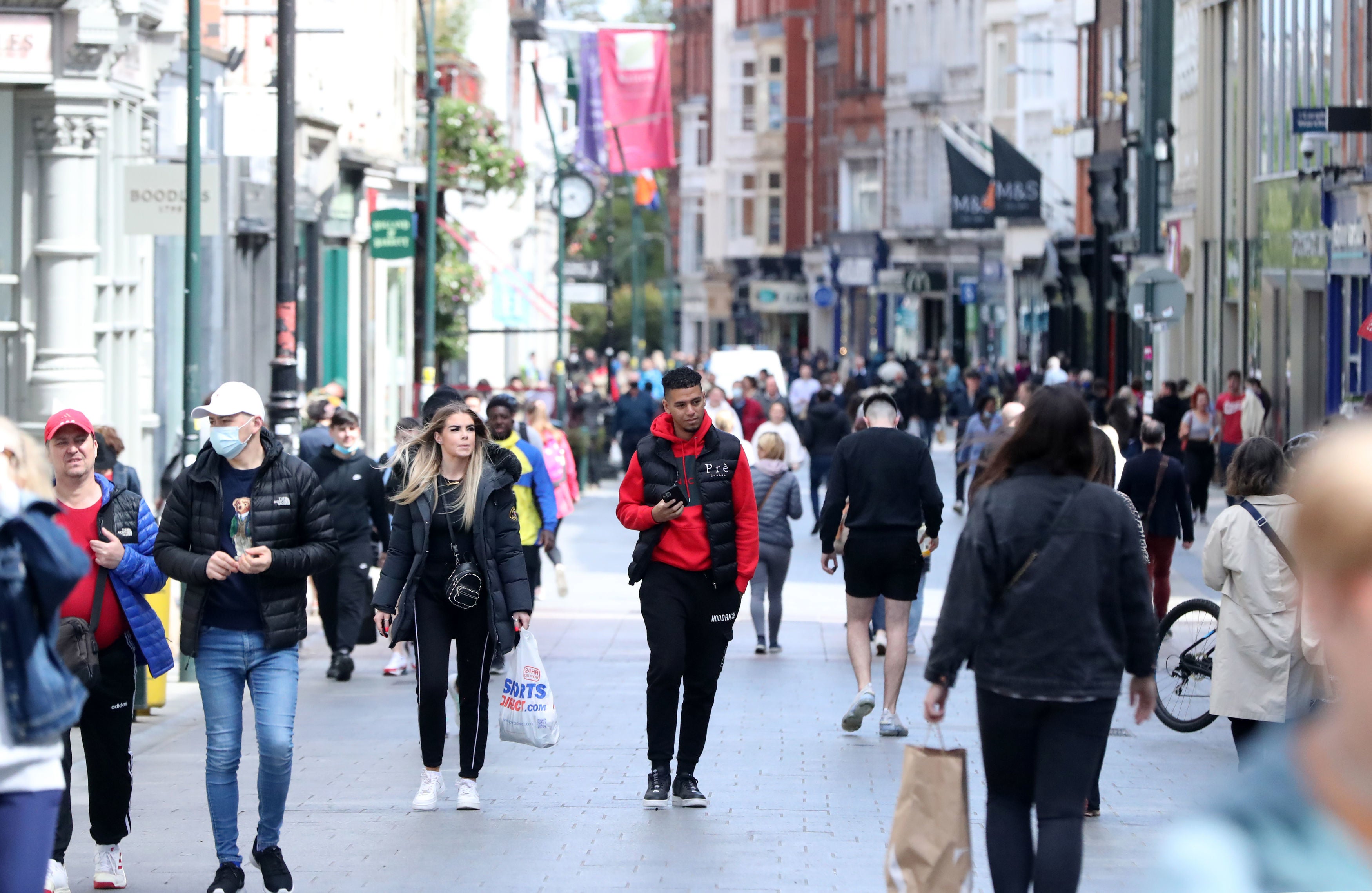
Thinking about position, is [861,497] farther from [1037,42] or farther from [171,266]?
[1037,42]

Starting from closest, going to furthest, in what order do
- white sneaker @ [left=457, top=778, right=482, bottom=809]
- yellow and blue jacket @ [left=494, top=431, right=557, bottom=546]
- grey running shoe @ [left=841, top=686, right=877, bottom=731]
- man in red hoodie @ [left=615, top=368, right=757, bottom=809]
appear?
1. white sneaker @ [left=457, top=778, right=482, bottom=809]
2. man in red hoodie @ [left=615, top=368, right=757, bottom=809]
3. grey running shoe @ [left=841, top=686, right=877, bottom=731]
4. yellow and blue jacket @ [left=494, top=431, right=557, bottom=546]

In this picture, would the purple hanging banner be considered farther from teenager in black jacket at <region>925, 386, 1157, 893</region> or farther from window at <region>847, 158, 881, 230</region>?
teenager in black jacket at <region>925, 386, 1157, 893</region>

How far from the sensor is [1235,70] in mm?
34656

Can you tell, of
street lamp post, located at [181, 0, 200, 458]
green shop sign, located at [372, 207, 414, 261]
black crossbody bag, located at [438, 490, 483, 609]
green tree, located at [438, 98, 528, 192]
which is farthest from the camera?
green tree, located at [438, 98, 528, 192]

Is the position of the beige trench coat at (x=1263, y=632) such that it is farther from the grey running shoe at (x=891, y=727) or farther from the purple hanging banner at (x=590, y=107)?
the purple hanging banner at (x=590, y=107)

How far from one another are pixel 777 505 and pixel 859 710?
14.8ft

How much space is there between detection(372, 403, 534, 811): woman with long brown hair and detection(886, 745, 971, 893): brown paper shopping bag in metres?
3.27

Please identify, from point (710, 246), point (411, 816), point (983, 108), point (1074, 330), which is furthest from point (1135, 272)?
point (710, 246)

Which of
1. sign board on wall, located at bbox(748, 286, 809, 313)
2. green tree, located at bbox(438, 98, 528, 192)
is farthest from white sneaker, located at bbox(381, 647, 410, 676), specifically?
sign board on wall, located at bbox(748, 286, 809, 313)

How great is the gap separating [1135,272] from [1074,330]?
302 inches

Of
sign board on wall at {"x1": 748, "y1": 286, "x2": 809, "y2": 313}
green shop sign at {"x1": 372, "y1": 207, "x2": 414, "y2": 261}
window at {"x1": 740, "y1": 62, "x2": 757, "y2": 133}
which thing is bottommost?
green shop sign at {"x1": 372, "y1": 207, "x2": 414, "y2": 261}

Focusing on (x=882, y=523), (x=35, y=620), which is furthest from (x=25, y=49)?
(x=35, y=620)

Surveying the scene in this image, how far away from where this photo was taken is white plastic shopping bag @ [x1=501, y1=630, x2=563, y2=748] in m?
8.97

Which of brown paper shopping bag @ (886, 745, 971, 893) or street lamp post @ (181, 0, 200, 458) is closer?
brown paper shopping bag @ (886, 745, 971, 893)
